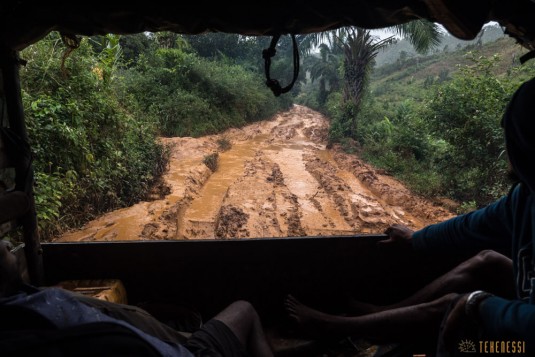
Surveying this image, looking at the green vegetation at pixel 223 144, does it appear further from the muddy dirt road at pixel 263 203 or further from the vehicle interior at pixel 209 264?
the vehicle interior at pixel 209 264

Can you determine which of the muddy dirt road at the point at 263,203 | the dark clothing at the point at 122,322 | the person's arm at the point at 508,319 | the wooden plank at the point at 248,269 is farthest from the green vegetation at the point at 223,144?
the person's arm at the point at 508,319

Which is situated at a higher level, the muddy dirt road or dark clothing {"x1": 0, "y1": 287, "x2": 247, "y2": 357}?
dark clothing {"x1": 0, "y1": 287, "x2": 247, "y2": 357}

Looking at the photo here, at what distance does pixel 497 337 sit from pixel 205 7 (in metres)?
1.95

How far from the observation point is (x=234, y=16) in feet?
5.71

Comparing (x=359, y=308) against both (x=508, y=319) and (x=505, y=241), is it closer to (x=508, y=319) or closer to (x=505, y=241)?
(x=505, y=241)

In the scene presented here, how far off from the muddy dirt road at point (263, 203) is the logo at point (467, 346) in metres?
4.94

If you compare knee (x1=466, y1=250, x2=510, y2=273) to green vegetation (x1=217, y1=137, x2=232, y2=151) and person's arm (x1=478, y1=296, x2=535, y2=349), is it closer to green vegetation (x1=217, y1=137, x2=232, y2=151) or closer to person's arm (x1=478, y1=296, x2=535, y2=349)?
person's arm (x1=478, y1=296, x2=535, y2=349)

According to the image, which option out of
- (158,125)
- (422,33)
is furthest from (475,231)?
(158,125)

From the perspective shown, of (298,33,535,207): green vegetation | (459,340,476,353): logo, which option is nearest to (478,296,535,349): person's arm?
(459,340,476,353): logo

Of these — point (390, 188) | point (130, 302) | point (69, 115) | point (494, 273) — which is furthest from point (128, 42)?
point (494, 273)

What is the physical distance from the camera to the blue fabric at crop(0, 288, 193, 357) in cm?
104

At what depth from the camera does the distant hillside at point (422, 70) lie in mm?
26062

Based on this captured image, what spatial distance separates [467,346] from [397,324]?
50cm

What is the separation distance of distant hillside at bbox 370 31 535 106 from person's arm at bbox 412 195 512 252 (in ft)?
77.4
